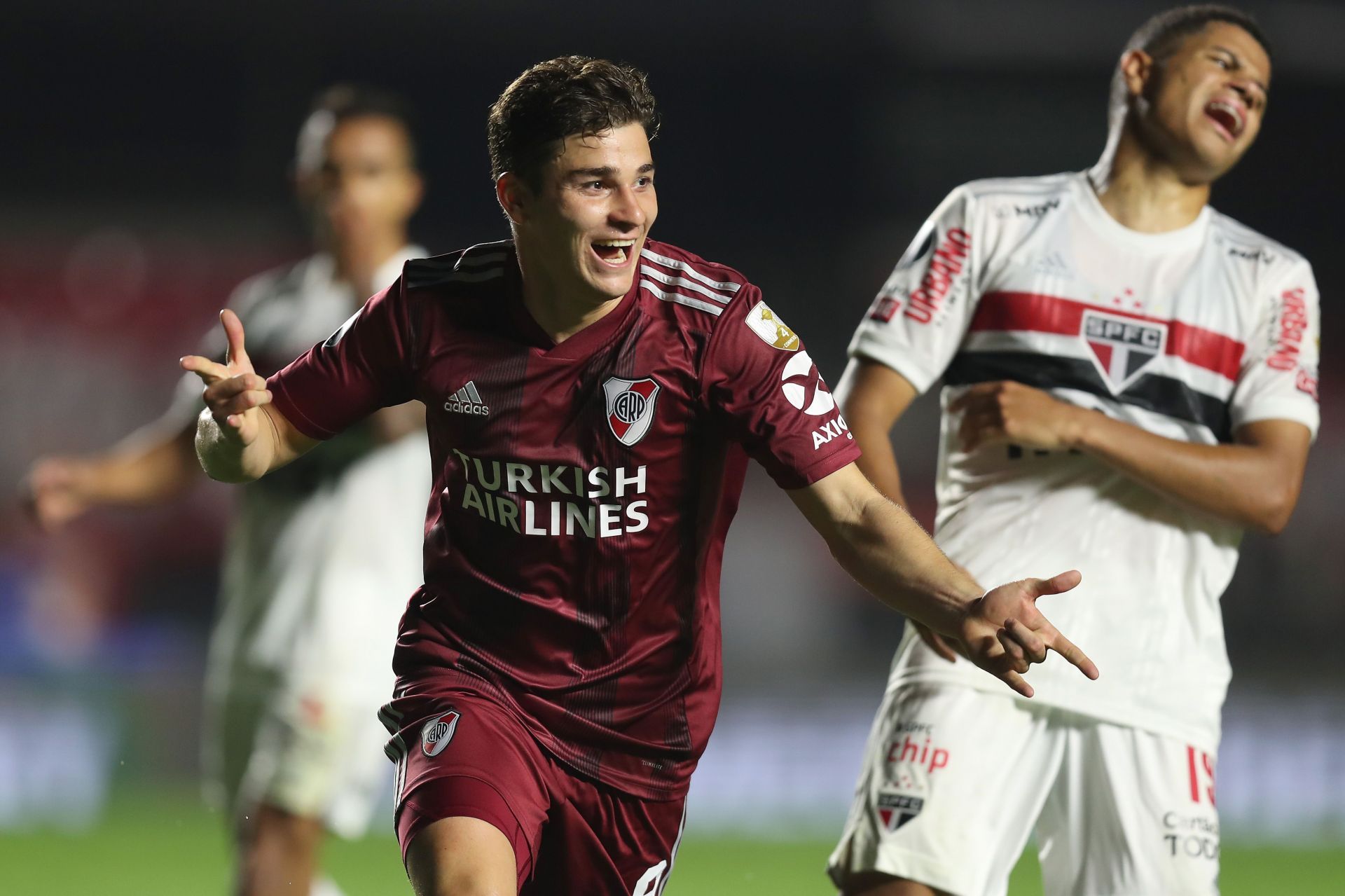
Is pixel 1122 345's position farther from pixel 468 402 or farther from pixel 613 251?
pixel 468 402

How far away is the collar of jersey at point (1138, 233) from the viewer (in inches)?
161

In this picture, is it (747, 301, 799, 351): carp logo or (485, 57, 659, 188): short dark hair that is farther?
(747, 301, 799, 351): carp logo

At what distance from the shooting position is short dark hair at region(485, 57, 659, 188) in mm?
3227

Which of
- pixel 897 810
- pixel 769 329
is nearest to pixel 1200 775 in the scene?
pixel 897 810

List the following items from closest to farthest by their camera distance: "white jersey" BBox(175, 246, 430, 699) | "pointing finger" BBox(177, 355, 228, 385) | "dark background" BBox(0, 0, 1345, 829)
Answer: "pointing finger" BBox(177, 355, 228, 385) < "white jersey" BBox(175, 246, 430, 699) < "dark background" BBox(0, 0, 1345, 829)

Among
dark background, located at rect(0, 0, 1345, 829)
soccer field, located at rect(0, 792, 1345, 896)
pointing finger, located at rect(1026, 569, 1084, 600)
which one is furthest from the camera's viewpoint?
dark background, located at rect(0, 0, 1345, 829)

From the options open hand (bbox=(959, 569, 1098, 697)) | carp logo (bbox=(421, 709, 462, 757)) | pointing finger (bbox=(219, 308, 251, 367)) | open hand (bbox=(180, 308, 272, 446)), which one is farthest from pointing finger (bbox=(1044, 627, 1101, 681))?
pointing finger (bbox=(219, 308, 251, 367))

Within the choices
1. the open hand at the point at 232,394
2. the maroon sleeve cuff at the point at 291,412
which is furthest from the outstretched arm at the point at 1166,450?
the open hand at the point at 232,394

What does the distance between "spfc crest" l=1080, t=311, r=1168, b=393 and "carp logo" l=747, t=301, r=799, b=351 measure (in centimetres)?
95

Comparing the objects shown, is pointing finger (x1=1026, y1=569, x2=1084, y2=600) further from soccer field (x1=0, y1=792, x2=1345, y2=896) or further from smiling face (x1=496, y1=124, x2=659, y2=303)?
soccer field (x1=0, y1=792, x2=1345, y2=896)

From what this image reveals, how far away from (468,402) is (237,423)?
1.50 ft

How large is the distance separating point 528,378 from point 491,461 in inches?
7.3

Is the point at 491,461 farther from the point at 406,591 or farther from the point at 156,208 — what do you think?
the point at 156,208

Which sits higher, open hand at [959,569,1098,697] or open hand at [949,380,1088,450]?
open hand at [949,380,1088,450]
